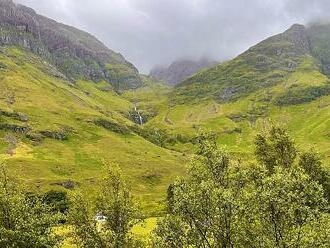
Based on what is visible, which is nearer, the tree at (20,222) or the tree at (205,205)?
the tree at (205,205)

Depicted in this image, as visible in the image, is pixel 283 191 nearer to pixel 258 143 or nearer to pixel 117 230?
pixel 117 230

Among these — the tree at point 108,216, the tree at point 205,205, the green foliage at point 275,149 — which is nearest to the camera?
the tree at point 205,205

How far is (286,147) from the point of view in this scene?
97.5 meters

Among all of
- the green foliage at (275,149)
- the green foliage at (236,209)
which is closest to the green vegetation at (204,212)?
the green foliage at (236,209)

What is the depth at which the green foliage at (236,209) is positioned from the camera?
172 feet

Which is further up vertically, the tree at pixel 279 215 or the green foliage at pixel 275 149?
the green foliage at pixel 275 149

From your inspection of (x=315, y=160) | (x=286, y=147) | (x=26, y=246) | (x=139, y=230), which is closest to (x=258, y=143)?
(x=286, y=147)

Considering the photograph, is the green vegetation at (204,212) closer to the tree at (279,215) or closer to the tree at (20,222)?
the tree at (279,215)

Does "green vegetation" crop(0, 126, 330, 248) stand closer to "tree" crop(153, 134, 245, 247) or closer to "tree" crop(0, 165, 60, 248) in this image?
"tree" crop(153, 134, 245, 247)

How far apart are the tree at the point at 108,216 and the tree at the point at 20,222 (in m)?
5.26

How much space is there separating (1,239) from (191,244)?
991 inches

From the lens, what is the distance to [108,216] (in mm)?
65062

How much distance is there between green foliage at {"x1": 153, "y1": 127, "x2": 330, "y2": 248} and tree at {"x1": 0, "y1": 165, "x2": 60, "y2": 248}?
18.6 m

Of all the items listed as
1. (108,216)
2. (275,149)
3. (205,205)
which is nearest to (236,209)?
(205,205)
